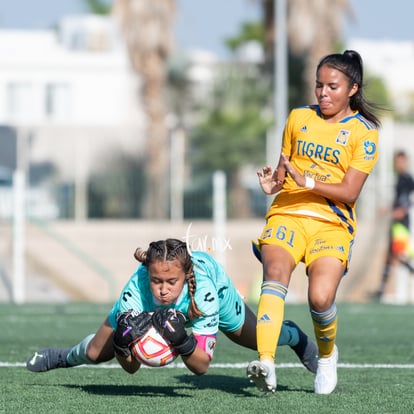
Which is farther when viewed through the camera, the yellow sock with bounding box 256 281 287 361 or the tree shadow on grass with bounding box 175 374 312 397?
the tree shadow on grass with bounding box 175 374 312 397

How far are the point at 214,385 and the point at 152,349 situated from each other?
119 centimetres

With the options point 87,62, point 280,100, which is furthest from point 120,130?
point 87,62

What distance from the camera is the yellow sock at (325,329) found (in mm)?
6468

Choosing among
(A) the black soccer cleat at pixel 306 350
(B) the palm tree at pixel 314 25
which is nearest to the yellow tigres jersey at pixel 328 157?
(A) the black soccer cleat at pixel 306 350

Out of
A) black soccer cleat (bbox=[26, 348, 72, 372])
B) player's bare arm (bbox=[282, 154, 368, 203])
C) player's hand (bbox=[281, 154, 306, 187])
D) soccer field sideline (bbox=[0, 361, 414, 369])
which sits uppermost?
player's hand (bbox=[281, 154, 306, 187])

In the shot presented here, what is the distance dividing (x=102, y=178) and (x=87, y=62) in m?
20.6

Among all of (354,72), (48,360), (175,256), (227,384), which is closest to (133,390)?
(48,360)

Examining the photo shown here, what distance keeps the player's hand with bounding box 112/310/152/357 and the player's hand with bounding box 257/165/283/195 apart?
108 cm

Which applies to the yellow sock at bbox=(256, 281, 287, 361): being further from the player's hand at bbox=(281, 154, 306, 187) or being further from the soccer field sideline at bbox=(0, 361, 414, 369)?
the soccer field sideline at bbox=(0, 361, 414, 369)

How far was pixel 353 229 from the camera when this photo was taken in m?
6.68

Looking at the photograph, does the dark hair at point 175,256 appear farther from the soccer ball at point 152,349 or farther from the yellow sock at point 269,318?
the yellow sock at point 269,318

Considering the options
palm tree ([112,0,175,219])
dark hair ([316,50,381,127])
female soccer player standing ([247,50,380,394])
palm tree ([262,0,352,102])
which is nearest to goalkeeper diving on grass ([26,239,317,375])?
female soccer player standing ([247,50,380,394])

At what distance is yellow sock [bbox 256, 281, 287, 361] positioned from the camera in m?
6.19

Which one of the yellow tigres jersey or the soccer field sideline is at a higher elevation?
the yellow tigres jersey
